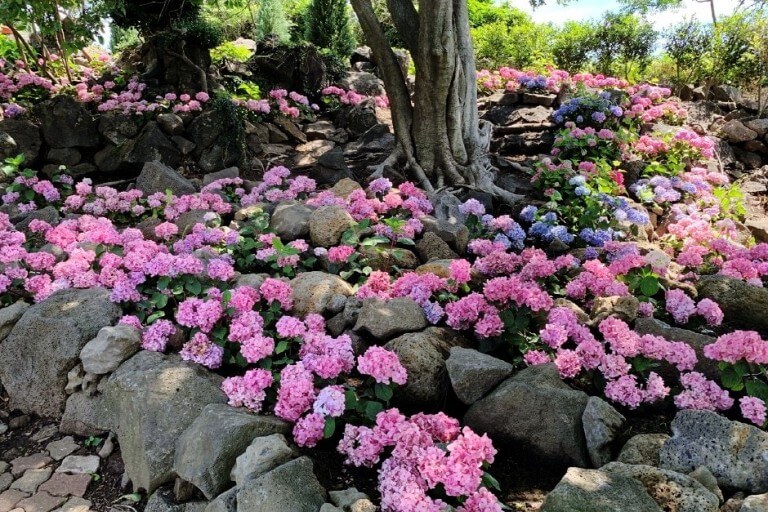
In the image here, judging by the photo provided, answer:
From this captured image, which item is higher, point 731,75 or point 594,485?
point 731,75

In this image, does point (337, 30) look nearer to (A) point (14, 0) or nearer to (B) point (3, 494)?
(A) point (14, 0)

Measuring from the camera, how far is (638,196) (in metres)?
6.29

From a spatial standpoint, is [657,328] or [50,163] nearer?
[657,328]

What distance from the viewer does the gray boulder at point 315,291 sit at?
3.62 m

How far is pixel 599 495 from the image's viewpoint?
1.93 metres

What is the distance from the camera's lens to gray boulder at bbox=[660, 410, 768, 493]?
7.07 ft

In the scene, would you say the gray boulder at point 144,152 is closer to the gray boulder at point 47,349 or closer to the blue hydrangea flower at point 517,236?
the gray boulder at point 47,349

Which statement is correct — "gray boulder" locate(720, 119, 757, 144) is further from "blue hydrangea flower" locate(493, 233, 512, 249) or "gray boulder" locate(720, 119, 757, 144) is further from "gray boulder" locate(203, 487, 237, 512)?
"gray boulder" locate(203, 487, 237, 512)

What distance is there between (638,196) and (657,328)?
351 cm

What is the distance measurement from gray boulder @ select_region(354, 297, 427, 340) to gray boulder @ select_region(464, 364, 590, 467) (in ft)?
2.37

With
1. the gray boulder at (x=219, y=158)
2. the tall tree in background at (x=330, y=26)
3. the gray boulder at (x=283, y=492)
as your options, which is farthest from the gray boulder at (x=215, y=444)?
the tall tree in background at (x=330, y=26)

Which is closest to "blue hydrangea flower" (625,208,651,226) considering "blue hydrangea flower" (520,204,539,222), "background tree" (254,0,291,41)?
"blue hydrangea flower" (520,204,539,222)

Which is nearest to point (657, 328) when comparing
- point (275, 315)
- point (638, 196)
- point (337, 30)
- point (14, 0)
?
point (275, 315)

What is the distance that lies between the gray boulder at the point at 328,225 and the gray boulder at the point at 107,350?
5.53ft
